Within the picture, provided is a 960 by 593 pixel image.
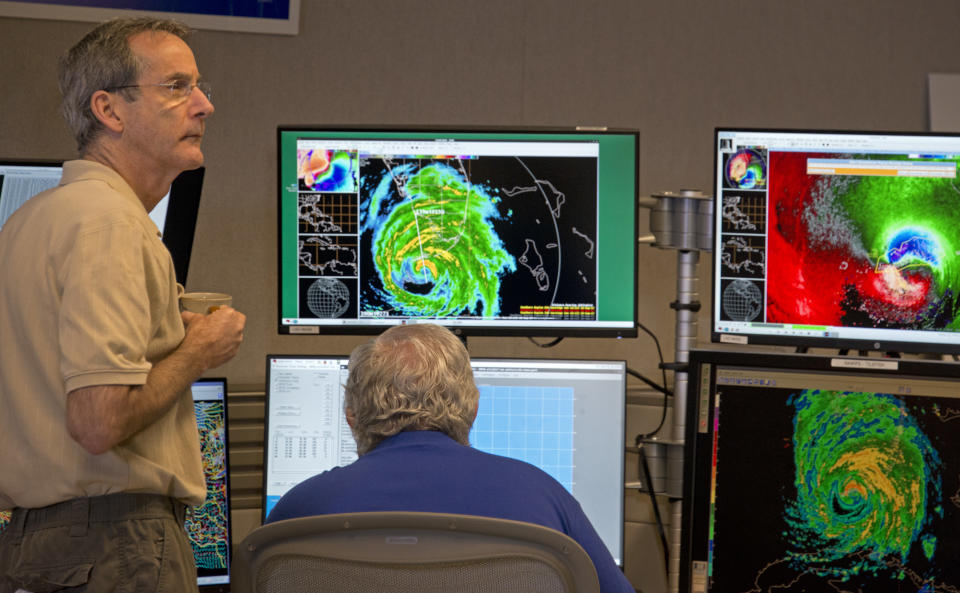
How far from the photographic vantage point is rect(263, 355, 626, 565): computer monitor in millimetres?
2039

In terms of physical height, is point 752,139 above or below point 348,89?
below

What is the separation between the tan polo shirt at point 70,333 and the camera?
1.21 meters

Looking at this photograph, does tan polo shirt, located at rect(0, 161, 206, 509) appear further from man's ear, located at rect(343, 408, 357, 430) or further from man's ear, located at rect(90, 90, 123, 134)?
man's ear, located at rect(343, 408, 357, 430)

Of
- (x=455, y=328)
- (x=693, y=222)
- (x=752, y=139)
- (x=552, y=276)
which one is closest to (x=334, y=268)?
(x=455, y=328)

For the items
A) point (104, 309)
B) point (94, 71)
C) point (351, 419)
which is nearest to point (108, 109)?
point (94, 71)

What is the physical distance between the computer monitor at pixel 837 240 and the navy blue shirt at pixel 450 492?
84 centimetres

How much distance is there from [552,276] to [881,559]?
2.66 ft

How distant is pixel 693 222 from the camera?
1979 millimetres

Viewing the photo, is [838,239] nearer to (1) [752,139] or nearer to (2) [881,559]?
(1) [752,139]

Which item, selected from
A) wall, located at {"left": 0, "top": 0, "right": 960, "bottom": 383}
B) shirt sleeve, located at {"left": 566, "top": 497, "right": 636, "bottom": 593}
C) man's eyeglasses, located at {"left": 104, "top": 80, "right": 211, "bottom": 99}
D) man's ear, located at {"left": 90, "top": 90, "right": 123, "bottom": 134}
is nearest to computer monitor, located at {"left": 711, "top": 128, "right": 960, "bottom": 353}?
wall, located at {"left": 0, "top": 0, "right": 960, "bottom": 383}

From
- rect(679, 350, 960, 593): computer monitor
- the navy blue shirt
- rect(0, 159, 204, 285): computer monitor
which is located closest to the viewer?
the navy blue shirt

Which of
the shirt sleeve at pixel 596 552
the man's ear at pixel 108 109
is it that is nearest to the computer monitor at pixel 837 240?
the shirt sleeve at pixel 596 552

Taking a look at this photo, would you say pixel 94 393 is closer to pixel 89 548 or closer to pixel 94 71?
pixel 89 548

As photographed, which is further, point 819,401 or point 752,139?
point 752,139
